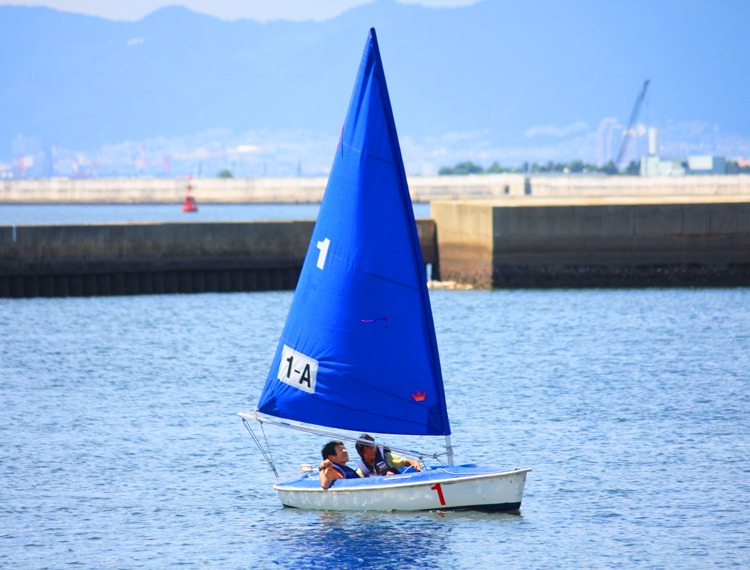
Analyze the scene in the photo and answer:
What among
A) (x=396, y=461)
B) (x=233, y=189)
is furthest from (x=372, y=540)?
(x=233, y=189)

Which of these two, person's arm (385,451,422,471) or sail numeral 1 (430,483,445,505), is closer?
sail numeral 1 (430,483,445,505)

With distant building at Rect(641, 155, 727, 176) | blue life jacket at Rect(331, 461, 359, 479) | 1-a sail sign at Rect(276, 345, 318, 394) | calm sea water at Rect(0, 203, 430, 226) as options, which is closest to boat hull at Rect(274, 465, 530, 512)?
blue life jacket at Rect(331, 461, 359, 479)

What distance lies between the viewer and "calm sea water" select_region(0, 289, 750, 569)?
1337 centimetres

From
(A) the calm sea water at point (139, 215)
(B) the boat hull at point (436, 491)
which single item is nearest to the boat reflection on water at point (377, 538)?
(B) the boat hull at point (436, 491)

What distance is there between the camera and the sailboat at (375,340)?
44.9 ft

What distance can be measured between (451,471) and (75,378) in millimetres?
15998

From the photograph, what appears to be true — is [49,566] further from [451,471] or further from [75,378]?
[75,378]

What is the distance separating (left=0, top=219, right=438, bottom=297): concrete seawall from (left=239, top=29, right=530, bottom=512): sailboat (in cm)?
2985

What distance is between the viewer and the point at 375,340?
13945 millimetres

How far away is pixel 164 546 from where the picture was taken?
13617mm

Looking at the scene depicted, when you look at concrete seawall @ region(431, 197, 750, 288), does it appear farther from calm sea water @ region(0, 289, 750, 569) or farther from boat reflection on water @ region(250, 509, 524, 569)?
boat reflection on water @ region(250, 509, 524, 569)

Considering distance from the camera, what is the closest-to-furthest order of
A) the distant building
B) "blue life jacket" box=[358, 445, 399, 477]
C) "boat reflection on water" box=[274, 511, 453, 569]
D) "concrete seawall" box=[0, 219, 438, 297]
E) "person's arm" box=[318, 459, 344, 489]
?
"boat reflection on water" box=[274, 511, 453, 569] < "person's arm" box=[318, 459, 344, 489] < "blue life jacket" box=[358, 445, 399, 477] < "concrete seawall" box=[0, 219, 438, 297] < the distant building

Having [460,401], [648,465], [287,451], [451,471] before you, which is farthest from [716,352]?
[451,471]

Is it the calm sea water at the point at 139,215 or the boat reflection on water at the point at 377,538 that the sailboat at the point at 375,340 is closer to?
the boat reflection on water at the point at 377,538
